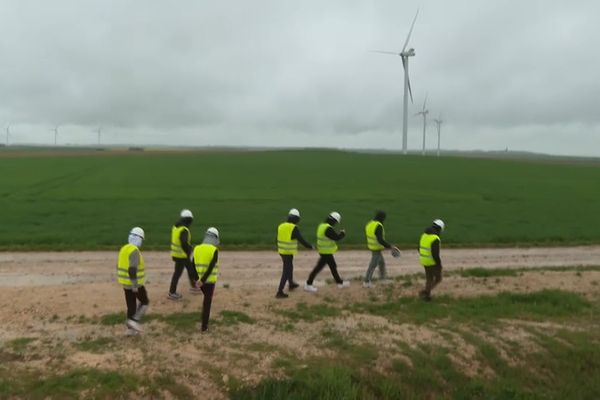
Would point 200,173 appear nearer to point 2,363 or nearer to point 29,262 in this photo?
point 29,262

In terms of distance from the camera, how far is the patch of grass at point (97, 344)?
31.4 ft

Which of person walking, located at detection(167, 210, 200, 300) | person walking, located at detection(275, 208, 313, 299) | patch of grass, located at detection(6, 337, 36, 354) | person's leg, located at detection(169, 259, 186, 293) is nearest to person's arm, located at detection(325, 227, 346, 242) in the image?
person walking, located at detection(275, 208, 313, 299)

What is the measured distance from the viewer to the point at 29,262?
18.2 m

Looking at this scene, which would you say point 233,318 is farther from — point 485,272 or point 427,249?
point 485,272

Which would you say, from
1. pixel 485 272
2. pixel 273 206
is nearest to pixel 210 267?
pixel 485 272

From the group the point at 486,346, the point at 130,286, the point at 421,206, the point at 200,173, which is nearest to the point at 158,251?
the point at 130,286

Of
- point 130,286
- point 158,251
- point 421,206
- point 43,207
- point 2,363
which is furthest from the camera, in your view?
point 421,206

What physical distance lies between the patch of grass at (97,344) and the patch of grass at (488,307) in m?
5.94

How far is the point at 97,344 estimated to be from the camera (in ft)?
32.3

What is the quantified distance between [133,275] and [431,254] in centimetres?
756

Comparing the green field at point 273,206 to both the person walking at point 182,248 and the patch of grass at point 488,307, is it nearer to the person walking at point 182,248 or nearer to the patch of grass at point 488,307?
the person walking at point 182,248

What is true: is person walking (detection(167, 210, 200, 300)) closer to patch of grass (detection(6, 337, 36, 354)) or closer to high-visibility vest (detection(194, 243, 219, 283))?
high-visibility vest (detection(194, 243, 219, 283))

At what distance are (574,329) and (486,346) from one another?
9.63 feet

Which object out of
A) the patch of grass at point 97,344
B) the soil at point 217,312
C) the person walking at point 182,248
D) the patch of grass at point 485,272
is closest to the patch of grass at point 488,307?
the soil at point 217,312
